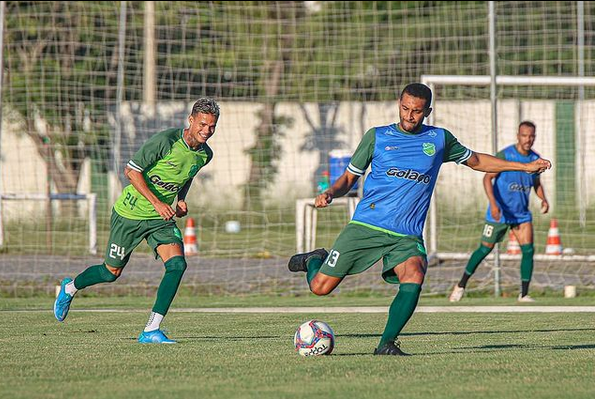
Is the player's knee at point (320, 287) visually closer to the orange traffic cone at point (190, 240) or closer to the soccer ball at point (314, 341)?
the soccer ball at point (314, 341)

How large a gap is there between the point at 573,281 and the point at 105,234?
9777mm

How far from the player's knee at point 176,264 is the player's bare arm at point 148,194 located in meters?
0.44

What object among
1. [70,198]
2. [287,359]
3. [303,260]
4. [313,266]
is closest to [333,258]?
[313,266]

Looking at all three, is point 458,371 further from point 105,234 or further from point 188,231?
point 105,234

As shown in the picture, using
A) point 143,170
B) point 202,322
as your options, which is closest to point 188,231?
point 202,322

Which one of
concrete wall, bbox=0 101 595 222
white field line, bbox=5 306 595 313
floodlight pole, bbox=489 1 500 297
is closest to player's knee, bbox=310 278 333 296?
white field line, bbox=5 306 595 313

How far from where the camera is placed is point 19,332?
A: 10.5 metres

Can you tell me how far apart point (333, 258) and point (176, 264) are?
1.61 m

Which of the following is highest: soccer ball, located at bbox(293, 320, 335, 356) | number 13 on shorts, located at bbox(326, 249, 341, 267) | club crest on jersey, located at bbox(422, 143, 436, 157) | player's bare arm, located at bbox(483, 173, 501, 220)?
club crest on jersey, located at bbox(422, 143, 436, 157)

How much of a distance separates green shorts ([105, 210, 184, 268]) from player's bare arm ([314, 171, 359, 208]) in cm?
184

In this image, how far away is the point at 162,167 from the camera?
984 cm

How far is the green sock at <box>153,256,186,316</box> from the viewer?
9500mm

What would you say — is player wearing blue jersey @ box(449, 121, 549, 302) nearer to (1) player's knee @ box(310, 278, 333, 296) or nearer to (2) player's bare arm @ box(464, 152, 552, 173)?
(2) player's bare arm @ box(464, 152, 552, 173)

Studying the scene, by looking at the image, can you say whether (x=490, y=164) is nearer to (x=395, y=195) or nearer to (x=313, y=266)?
(x=395, y=195)
